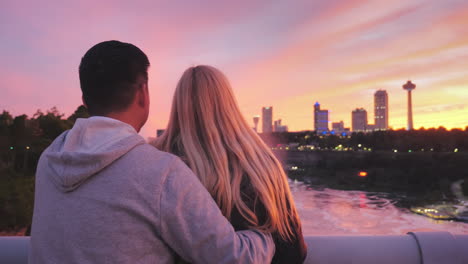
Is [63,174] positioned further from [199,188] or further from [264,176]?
[264,176]

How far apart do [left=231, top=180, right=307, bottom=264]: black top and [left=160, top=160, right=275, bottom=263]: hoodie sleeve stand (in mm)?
145

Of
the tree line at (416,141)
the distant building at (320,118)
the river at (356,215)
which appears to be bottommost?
the river at (356,215)

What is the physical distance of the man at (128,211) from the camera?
2.86 ft

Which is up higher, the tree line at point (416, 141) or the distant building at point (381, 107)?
the distant building at point (381, 107)

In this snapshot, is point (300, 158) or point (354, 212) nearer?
point (354, 212)

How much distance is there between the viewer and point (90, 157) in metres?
0.87

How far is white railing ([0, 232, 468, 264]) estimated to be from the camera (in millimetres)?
1346

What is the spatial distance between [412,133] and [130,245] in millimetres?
65557

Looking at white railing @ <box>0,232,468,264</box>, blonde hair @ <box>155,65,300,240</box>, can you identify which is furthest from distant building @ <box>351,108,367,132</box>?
blonde hair @ <box>155,65,300,240</box>

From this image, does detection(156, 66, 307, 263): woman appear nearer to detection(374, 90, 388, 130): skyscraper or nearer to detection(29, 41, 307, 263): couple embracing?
detection(29, 41, 307, 263): couple embracing

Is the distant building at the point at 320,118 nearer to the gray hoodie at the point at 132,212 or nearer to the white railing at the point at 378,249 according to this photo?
the white railing at the point at 378,249

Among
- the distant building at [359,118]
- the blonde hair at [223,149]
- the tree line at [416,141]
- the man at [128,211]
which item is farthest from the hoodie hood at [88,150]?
the distant building at [359,118]

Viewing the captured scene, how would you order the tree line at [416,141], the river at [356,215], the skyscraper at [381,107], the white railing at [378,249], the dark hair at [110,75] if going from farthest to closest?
1. the skyscraper at [381,107]
2. the tree line at [416,141]
3. the river at [356,215]
4. the white railing at [378,249]
5. the dark hair at [110,75]

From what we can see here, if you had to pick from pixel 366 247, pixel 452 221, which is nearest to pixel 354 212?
pixel 452 221
